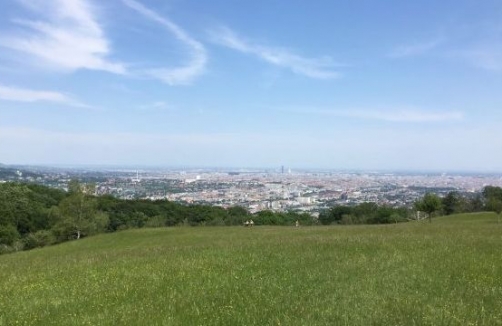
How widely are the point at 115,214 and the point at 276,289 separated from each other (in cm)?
10367

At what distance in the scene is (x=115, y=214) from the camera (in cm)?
11062

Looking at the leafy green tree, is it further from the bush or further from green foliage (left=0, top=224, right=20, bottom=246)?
green foliage (left=0, top=224, right=20, bottom=246)

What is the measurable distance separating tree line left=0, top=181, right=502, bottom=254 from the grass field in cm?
4928

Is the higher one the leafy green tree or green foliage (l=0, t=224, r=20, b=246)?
the leafy green tree

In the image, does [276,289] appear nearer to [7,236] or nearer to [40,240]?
[40,240]

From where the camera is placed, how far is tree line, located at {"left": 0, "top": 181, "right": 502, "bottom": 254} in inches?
2608

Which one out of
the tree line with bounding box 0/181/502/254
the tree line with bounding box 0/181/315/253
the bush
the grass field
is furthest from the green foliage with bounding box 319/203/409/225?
the grass field

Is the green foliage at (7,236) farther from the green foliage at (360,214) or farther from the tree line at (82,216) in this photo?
the green foliage at (360,214)

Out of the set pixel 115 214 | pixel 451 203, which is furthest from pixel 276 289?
pixel 115 214

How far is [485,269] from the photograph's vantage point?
579 inches

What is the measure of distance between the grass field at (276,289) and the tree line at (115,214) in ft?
162

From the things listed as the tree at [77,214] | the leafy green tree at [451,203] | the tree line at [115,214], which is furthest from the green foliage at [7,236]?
the leafy green tree at [451,203]

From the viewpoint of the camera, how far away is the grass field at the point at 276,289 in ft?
33.6

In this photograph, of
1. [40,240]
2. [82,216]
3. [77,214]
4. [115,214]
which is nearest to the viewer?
[77,214]
